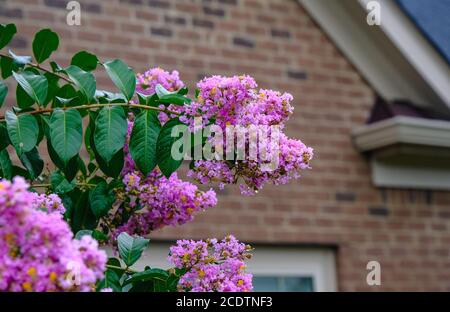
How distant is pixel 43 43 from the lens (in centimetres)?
206

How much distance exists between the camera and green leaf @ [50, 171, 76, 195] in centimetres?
201

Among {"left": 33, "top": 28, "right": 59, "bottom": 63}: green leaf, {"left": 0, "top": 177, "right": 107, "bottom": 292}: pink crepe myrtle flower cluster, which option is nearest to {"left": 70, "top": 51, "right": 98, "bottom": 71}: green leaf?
{"left": 33, "top": 28, "right": 59, "bottom": 63}: green leaf

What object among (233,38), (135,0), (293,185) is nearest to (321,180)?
(293,185)

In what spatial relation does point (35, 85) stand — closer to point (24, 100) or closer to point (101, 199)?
point (24, 100)

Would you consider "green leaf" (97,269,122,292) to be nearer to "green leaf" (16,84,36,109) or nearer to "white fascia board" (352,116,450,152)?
"green leaf" (16,84,36,109)

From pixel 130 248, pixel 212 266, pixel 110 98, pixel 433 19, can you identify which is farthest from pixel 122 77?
pixel 433 19

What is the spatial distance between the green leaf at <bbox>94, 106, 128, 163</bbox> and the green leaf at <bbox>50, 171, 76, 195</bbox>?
244 mm

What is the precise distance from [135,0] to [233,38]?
649mm

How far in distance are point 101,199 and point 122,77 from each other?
0.30m

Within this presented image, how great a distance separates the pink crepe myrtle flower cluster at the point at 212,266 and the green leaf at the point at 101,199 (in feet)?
0.89

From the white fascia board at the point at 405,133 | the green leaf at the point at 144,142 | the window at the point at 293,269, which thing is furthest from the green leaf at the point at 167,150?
the white fascia board at the point at 405,133

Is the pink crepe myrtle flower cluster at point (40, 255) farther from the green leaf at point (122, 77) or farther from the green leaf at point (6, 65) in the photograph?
the green leaf at point (6, 65)

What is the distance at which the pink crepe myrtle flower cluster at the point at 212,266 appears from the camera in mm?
1657
